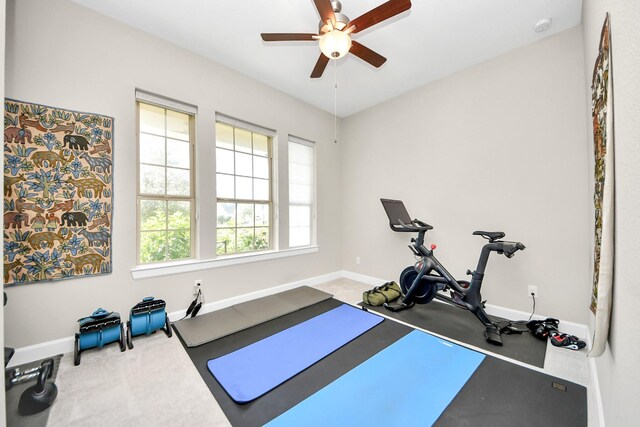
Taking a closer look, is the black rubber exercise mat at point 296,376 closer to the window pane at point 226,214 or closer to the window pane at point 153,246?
the window pane at point 153,246

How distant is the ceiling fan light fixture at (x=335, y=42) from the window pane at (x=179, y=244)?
259 centimetres

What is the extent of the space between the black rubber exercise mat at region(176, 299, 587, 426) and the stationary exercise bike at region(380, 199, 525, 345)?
54cm

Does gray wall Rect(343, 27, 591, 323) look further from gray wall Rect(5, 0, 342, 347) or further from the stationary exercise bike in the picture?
gray wall Rect(5, 0, 342, 347)

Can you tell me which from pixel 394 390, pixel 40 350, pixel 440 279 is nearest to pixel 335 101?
pixel 440 279

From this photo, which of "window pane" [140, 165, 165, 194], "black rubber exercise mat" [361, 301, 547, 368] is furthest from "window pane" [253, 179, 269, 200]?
"black rubber exercise mat" [361, 301, 547, 368]

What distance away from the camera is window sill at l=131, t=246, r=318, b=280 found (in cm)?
262

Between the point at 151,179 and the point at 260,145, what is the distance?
1.56m

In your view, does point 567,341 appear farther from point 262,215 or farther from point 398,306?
point 262,215

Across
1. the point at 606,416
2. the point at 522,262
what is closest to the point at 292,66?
the point at 522,262

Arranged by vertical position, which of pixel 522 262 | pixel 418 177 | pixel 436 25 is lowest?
pixel 522 262

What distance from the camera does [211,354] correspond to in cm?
222

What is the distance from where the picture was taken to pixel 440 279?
281 centimetres

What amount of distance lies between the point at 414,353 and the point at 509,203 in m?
2.10

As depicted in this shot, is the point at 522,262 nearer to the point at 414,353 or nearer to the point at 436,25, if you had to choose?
the point at 414,353
